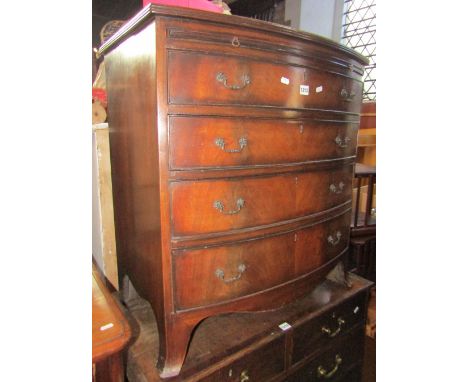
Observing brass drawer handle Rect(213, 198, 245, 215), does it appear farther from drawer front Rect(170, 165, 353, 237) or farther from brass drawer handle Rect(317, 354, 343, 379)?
brass drawer handle Rect(317, 354, 343, 379)

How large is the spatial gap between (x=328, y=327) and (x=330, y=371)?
Result: 0.91ft

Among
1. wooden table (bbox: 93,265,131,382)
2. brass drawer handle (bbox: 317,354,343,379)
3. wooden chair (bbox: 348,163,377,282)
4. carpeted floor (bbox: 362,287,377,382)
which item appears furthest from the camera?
wooden chair (bbox: 348,163,377,282)

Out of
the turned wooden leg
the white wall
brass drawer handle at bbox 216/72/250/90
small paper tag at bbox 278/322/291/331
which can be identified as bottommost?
small paper tag at bbox 278/322/291/331

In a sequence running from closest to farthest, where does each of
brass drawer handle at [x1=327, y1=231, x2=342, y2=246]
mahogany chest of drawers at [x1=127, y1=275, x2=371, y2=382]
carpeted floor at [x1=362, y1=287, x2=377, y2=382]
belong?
mahogany chest of drawers at [x1=127, y1=275, x2=371, y2=382] < brass drawer handle at [x1=327, y1=231, x2=342, y2=246] < carpeted floor at [x1=362, y1=287, x2=377, y2=382]

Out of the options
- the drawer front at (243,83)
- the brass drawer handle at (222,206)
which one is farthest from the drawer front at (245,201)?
the drawer front at (243,83)

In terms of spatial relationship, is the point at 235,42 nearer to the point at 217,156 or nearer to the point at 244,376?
the point at 217,156

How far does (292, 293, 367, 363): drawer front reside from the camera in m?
1.33

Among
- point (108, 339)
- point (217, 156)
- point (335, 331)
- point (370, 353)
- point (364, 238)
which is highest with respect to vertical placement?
point (217, 156)

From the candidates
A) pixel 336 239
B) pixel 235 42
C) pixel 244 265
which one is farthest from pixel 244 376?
pixel 235 42

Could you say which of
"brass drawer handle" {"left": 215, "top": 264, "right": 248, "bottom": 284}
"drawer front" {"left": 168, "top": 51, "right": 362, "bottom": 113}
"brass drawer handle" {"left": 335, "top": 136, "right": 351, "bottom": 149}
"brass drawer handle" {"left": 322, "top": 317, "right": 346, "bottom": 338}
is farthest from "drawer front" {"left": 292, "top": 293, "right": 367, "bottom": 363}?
"drawer front" {"left": 168, "top": 51, "right": 362, "bottom": 113}

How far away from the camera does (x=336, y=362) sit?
1.56 meters

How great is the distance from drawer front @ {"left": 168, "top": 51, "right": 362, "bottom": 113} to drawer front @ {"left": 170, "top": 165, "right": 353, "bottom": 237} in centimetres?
26
